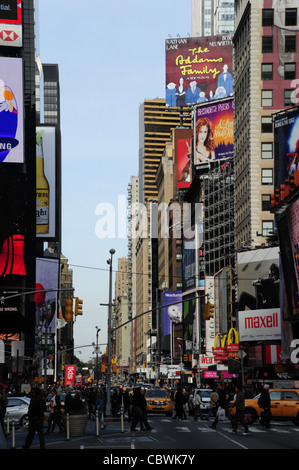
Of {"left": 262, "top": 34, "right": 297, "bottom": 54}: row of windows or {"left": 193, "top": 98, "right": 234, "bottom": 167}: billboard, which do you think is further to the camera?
{"left": 193, "top": 98, "right": 234, "bottom": 167}: billboard

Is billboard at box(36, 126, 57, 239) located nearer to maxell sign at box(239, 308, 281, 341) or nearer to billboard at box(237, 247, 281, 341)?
billboard at box(237, 247, 281, 341)

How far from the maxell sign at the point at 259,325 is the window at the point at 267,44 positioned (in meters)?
30.2

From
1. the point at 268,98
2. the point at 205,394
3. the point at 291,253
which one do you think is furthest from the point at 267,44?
the point at 205,394

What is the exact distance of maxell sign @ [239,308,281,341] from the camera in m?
96.8

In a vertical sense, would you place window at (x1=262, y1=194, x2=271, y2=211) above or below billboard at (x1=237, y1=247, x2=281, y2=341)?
above

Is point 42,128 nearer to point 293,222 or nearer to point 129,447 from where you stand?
point 293,222

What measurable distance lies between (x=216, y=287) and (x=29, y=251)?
2779cm

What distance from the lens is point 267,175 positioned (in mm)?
106125

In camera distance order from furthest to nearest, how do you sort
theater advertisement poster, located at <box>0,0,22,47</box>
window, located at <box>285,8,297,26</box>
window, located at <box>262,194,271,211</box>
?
theater advertisement poster, located at <box>0,0,22,47</box> < window, located at <box>262,194,271,211</box> < window, located at <box>285,8,297,26</box>

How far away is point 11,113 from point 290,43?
33.4 m

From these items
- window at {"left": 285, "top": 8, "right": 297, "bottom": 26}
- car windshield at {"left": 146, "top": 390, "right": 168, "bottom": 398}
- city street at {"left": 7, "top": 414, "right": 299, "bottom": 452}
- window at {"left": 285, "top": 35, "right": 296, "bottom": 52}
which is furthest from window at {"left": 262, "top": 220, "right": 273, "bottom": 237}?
city street at {"left": 7, "top": 414, "right": 299, "bottom": 452}

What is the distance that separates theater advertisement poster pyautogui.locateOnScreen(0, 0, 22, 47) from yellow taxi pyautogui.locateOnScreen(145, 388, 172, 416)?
217ft

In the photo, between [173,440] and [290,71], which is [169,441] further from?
[290,71]

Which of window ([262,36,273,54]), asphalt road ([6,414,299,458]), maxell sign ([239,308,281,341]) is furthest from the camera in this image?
window ([262,36,273,54])
